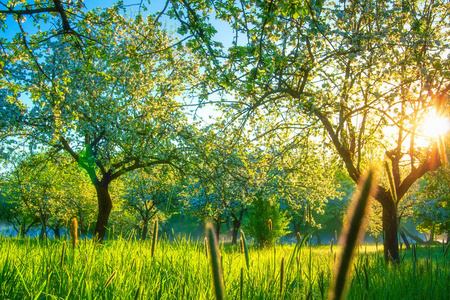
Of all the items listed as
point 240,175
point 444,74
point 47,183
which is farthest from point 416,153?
point 47,183

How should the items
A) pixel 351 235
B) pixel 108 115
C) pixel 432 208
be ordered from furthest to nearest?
pixel 432 208 < pixel 108 115 < pixel 351 235

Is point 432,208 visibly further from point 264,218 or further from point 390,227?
point 390,227

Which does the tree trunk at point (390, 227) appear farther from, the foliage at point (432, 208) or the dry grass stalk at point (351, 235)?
the foliage at point (432, 208)

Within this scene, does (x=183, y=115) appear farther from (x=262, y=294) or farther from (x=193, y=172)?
(x=262, y=294)

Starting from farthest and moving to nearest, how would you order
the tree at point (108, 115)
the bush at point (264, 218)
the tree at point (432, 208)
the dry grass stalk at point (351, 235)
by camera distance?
the tree at point (432, 208) → the bush at point (264, 218) → the tree at point (108, 115) → the dry grass stalk at point (351, 235)

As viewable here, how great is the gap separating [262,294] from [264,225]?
20249mm

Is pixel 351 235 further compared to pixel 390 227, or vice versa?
pixel 390 227

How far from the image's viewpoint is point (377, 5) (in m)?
9.18

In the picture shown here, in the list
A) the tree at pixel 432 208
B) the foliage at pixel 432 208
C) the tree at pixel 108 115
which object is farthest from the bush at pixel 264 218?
the foliage at pixel 432 208

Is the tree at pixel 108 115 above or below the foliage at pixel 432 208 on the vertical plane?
above

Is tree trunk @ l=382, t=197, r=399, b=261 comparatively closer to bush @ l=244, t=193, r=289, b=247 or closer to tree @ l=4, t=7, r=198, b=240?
tree @ l=4, t=7, r=198, b=240

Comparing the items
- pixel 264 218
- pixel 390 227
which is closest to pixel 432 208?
pixel 264 218


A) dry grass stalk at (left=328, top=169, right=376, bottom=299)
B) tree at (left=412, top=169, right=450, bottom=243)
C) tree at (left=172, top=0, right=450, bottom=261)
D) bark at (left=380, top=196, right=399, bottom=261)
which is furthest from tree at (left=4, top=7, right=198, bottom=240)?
tree at (left=412, top=169, right=450, bottom=243)

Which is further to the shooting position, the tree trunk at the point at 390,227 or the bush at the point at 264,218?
the bush at the point at 264,218
